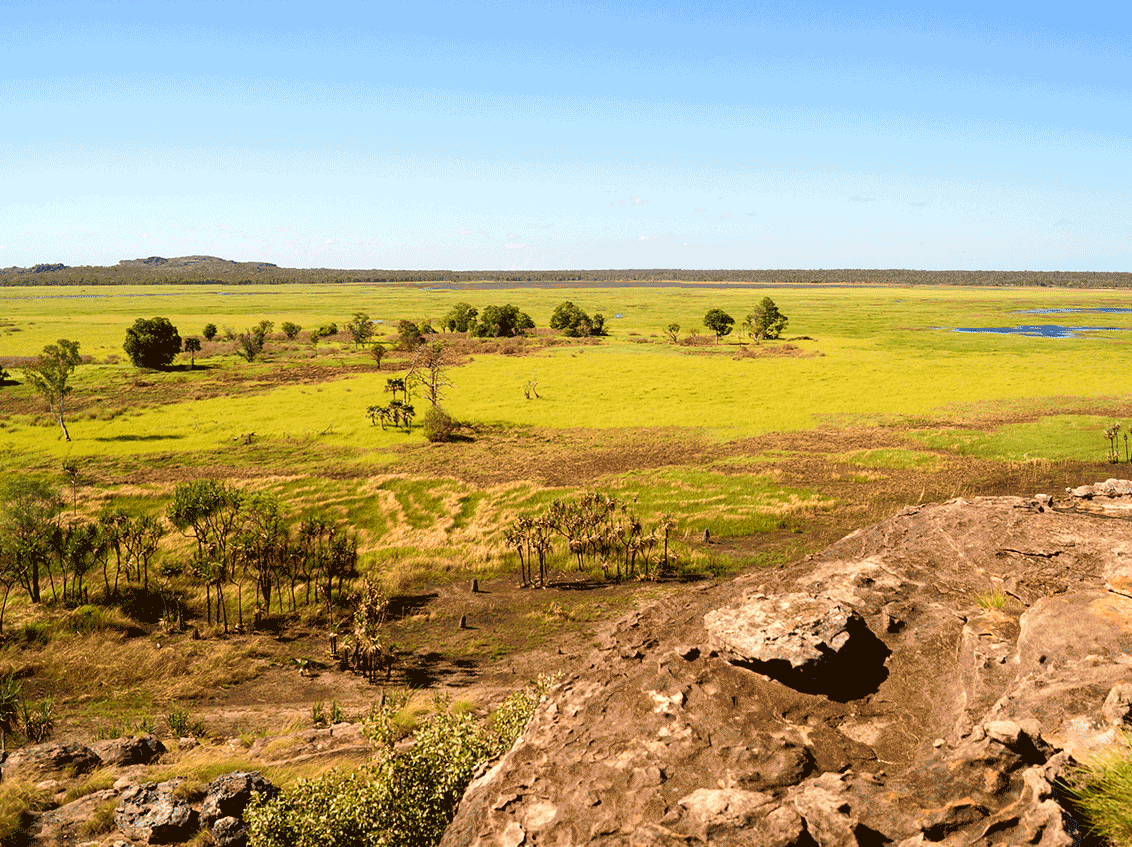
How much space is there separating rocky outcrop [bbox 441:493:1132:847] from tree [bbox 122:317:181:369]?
10068 cm

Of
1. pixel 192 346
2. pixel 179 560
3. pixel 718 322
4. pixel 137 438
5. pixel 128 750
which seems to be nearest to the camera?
pixel 128 750

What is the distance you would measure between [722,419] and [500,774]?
55.5 m

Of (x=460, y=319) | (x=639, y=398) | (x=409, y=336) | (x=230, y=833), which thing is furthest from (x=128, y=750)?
(x=460, y=319)

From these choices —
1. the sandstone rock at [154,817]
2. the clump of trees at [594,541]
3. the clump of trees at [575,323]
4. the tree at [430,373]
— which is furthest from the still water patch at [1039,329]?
the sandstone rock at [154,817]

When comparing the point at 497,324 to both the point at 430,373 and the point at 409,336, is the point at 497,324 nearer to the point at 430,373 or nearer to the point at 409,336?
the point at 409,336

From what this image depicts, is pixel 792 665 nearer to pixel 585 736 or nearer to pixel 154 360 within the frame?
pixel 585 736

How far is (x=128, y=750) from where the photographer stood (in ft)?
57.1

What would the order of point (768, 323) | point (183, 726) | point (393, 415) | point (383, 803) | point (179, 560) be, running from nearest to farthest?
point (383, 803)
point (183, 726)
point (179, 560)
point (393, 415)
point (768, 323)

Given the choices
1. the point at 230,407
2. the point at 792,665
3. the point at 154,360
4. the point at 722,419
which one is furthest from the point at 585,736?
the point at 154,360

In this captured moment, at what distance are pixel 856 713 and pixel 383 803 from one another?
31.7 feet

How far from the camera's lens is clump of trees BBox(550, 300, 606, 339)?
5438 inches

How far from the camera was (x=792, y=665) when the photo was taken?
13.9 meters

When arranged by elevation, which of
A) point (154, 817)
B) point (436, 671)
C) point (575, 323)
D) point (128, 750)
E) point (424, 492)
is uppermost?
point (575, 323)

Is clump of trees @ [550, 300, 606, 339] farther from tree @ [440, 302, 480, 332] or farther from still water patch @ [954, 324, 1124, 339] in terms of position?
still water patch @ [954, 324, 1124, 339]
